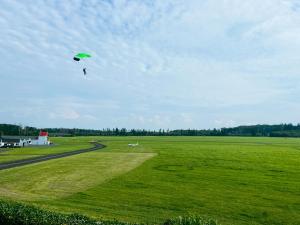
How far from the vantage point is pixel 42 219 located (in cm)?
1402

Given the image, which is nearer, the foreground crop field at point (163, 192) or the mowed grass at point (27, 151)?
the foreground crop field at point (163, 192)

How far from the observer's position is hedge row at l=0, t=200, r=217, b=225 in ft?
42.5

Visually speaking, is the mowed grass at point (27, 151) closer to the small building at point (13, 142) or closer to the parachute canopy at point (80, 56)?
the small building at point (13, 142)

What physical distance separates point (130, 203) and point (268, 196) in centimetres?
1144

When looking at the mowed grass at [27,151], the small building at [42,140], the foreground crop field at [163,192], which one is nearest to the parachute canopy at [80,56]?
the foreground crop field at [163,192]

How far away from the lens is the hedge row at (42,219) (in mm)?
12961

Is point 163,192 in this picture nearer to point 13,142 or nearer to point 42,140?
point 13,142

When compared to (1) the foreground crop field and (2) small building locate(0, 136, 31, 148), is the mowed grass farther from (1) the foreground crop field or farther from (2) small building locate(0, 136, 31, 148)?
(1) the foreground crop field

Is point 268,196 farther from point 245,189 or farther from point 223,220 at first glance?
point 223,220

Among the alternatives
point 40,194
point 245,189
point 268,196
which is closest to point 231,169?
point 245,189

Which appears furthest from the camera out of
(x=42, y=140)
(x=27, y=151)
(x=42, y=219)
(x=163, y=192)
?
(x=42, y=140)

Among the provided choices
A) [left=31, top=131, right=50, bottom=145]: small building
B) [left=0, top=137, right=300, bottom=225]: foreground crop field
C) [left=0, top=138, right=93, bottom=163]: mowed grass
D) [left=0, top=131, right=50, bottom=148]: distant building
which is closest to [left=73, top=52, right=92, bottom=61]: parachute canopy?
[left=0, top=137, right=300, bottom=225]: foreground crop field

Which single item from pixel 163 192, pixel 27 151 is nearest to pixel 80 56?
pixel 163 192

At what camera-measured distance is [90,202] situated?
26.0 meters
